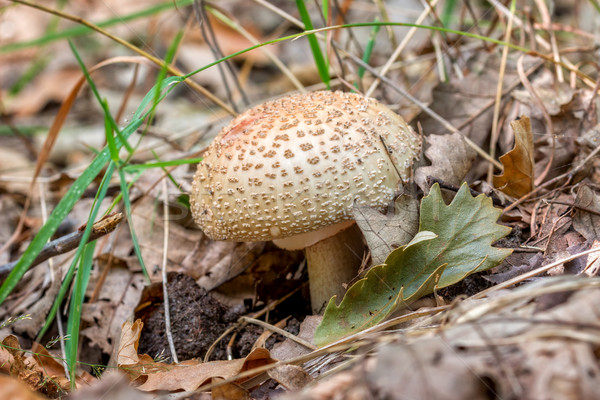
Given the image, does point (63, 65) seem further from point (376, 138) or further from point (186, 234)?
point (376, 138)

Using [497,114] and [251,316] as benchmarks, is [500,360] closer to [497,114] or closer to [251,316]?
[251,316]

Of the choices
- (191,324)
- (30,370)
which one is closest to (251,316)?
(191,324)

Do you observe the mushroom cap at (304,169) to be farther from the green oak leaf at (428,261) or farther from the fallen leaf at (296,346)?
the fallen leaf at (296,346)

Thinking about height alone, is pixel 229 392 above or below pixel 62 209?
below

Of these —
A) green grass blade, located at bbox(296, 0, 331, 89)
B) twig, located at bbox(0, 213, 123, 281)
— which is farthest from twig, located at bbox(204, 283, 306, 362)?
green grass blade, located at bbox(296, 0, 331, 89)

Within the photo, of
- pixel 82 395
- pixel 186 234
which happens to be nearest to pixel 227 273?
pixel 186 234

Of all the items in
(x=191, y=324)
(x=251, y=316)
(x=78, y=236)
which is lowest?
(x=251, y=316)

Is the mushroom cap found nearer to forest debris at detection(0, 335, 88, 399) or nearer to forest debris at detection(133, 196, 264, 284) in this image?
forest debris at detection(133, 196, 264, 284)
